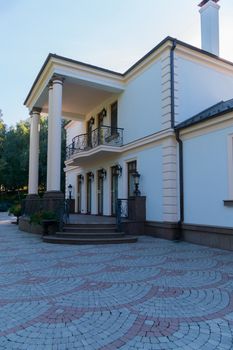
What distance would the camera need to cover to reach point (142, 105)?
12320 mm

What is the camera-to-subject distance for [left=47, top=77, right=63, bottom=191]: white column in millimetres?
11625

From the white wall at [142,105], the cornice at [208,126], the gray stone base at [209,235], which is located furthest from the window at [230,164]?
the white wall at [142,105]

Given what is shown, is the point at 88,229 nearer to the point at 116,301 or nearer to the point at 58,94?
the point at 58,94

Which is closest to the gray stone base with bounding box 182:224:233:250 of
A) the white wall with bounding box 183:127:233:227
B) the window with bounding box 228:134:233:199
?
the white wall with bounding box 183:127:233:227

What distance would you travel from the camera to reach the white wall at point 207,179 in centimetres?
859

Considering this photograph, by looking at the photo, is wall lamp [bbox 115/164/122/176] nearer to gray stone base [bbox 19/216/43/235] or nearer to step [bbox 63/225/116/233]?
step [bbox 63/225/116/233]

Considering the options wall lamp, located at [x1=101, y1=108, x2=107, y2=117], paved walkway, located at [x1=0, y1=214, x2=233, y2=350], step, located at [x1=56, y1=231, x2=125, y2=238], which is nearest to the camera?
paved walkway, located at [x1=0, y1=214, x2=233, y2=350]

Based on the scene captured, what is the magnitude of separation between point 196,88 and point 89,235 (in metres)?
6.87

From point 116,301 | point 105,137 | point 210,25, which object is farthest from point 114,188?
point 116,301

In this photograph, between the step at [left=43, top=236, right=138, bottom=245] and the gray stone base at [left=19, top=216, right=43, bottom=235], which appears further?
the gray stone base at [left=19, top=216, right=43, bottom=235]

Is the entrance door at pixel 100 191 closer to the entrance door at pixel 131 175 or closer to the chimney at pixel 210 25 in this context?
the entrance door at pixel 131 175

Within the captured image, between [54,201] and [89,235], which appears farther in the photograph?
[54,201]

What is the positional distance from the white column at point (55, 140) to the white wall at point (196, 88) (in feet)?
15.4

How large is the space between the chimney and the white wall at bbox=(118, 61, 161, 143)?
2.82 meters
